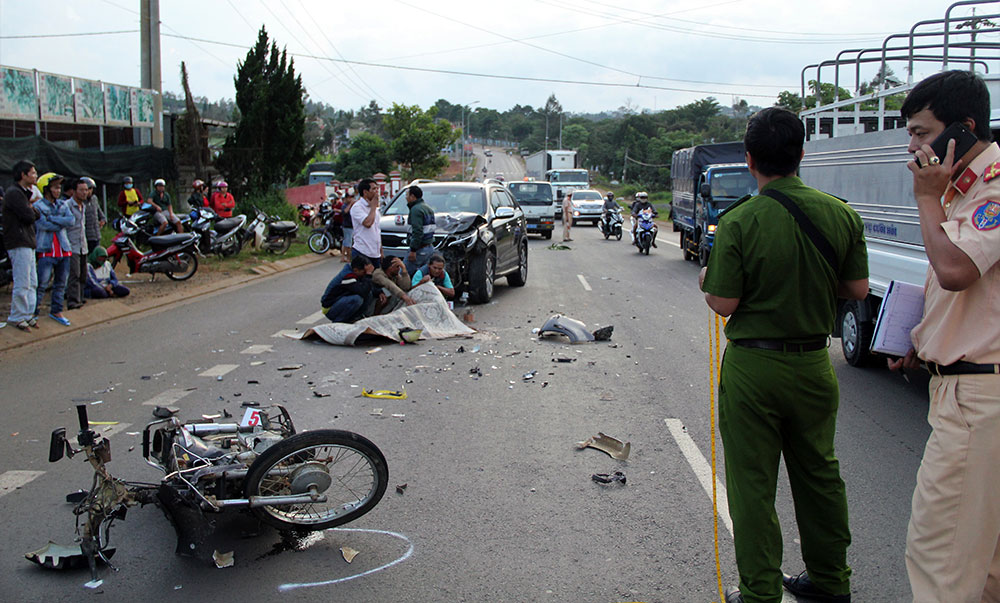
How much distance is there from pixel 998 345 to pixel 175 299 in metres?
12.6

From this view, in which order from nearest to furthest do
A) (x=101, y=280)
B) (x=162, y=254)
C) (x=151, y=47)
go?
(x=101, y=280) → (x=162, y=254) → (x=151, y=47)

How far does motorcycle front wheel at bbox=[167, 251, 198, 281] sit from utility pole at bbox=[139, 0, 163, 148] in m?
7.34

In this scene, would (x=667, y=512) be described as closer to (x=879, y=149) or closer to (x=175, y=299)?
(x=879, y=149)

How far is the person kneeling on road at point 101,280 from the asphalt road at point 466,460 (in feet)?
6.47

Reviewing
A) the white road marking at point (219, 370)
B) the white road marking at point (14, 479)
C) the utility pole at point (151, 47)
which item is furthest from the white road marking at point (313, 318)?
the utility pole at point (151, 47)

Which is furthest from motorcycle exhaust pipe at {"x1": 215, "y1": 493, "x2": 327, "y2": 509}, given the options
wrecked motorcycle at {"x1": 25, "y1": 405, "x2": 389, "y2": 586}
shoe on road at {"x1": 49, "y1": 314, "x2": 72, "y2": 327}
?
shoe on road at {"x1": 49, "y1": 314, "x2": 72, "y2": 327}

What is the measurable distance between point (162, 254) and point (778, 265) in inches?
528

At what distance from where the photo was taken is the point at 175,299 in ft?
43.3

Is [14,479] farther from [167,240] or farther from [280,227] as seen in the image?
[280,227]

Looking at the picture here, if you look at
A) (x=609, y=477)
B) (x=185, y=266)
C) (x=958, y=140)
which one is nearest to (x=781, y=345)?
(x=958, y=140)

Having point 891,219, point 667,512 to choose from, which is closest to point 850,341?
point 891,219

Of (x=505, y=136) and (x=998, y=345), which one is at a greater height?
(x=505, y=136)

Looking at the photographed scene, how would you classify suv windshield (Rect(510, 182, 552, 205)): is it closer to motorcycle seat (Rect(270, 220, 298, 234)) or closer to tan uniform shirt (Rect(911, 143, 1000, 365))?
motorcycle seat (Rect(270, 220, 298, 234))

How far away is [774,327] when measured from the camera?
3227mm
